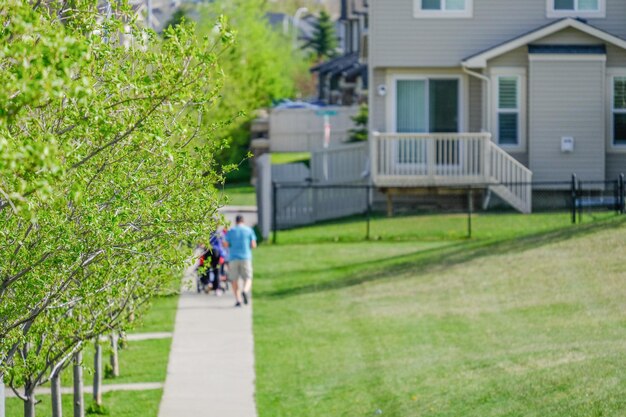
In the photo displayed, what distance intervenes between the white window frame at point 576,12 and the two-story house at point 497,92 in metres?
0.02

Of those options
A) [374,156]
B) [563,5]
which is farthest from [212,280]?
[563,5]

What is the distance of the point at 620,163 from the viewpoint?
34000 mm

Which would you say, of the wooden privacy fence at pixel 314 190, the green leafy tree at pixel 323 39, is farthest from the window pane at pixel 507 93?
the green leafy tree at pixel 323 39

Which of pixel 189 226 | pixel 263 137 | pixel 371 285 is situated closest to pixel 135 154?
pixel 189 226

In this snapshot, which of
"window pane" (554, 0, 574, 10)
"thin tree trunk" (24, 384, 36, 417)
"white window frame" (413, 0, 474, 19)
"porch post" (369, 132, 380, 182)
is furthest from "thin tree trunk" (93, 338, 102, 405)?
"window pane" (554, 0, 574, 10)

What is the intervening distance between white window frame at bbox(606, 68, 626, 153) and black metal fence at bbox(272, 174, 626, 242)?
97 centimetres

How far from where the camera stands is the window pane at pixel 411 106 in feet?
113

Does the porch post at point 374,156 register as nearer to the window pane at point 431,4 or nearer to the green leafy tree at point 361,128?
the window pane at point 431,4

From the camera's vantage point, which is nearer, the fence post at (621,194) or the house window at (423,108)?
the fence post at (621,194)

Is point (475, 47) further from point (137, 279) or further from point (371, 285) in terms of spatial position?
point (137, 279)

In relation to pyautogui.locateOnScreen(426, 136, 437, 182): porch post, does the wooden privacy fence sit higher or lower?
lower

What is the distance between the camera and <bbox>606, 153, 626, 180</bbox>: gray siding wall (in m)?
33.9

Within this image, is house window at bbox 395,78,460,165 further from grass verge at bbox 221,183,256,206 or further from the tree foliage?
the tree foliage

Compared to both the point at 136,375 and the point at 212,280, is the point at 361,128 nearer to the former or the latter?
the point at 212,280
